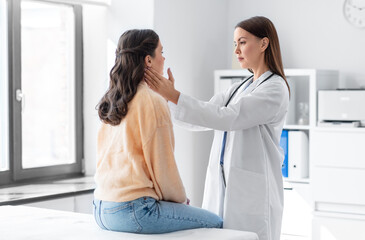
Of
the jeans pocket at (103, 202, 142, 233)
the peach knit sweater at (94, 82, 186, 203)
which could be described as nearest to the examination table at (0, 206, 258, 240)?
the jeans pocket at (103, 202, 142, 233)

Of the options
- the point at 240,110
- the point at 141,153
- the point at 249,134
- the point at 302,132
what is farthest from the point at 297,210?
the point at 141,153

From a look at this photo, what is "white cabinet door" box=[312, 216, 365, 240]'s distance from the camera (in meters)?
3.74

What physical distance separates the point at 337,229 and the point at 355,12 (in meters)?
1.46

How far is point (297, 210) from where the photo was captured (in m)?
4.04

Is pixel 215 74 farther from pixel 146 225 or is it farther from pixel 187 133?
pixel 146 225

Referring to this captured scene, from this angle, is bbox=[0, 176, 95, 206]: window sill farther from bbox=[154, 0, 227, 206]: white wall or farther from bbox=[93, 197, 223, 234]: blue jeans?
bbox=[93, 197, 223, 234]: blue jeans

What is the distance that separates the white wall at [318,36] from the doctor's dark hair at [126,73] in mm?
2345

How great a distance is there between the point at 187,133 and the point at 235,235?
2.02m

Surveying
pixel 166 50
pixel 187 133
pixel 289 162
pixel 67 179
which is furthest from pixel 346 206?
pixel 67 179

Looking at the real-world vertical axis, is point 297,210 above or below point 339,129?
below

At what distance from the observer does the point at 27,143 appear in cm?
384

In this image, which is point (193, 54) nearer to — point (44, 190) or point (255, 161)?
point (44, 190)

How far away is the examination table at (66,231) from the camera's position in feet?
7.09

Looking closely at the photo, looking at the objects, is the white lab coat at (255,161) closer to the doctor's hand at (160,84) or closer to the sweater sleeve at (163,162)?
the doctor's hand at (160,84)
